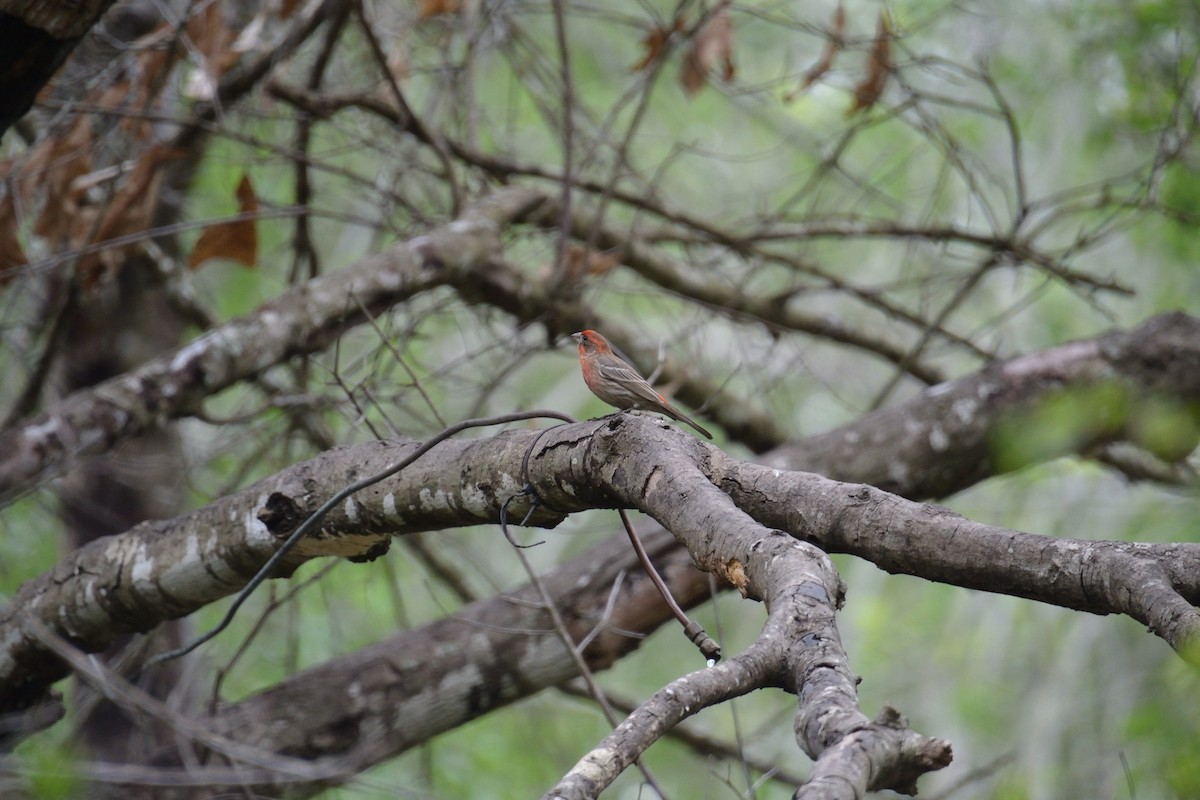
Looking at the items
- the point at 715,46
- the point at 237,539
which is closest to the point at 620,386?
the point at 237,539

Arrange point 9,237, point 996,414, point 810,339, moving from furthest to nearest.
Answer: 1. point 810,339
2. point 996,414
3. point 9,237

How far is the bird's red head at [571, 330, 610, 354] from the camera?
4.48 meters

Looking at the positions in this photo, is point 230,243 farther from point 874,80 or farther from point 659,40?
point 874,80

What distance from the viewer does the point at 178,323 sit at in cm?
608

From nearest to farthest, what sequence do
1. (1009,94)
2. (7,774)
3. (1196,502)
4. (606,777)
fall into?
(606,777), (7,774), (1196,502), (1009,94)

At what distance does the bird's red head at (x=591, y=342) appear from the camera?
448 cm

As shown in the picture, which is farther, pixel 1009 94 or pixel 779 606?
pixel 1009 94

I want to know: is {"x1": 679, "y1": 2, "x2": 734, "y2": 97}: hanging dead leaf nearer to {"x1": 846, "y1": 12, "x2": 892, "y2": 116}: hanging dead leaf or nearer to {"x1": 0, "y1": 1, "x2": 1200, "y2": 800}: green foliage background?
{"x1": 0, "y1": 1, "x2": 1200, "y2": 800}: green foliage background

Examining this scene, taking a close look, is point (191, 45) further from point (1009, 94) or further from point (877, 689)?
point (877, 689)

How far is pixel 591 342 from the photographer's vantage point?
455cm

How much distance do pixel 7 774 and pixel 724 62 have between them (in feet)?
14.5

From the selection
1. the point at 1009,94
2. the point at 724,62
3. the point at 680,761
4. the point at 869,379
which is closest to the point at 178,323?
the point at 724,62

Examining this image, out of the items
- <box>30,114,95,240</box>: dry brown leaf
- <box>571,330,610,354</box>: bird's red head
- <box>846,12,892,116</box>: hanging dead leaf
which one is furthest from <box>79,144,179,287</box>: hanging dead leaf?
<box>846,12,892,116</box>: hanging dead leaf

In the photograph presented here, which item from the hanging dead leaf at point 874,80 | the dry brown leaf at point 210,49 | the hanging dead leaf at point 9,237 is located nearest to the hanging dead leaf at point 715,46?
the hanging dead leaf at point 874,80
